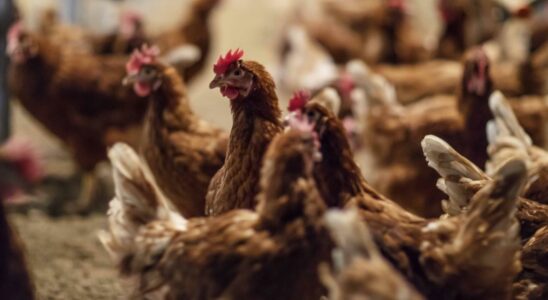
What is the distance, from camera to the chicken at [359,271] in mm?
2400

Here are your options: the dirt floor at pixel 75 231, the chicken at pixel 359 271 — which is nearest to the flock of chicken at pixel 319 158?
the chicken at pixel 359 271

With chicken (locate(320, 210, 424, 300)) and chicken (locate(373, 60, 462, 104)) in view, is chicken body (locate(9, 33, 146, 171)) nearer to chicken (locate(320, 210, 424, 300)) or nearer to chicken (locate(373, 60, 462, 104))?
chicken (locate(373, 60, 462, 104))

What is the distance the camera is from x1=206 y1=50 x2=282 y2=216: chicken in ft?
11.3

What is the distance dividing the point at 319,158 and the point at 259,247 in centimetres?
36

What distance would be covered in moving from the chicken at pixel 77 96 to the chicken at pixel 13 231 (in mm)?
2992

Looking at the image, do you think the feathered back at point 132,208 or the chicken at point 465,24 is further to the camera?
the chicken at point 465,24

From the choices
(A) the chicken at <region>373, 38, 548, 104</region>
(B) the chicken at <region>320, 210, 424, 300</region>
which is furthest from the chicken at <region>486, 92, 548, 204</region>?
(A) the chicken at <region>373, 38, 548, 104</region>

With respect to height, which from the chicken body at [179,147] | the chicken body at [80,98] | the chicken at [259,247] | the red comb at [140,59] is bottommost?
the chicken at [259,247]

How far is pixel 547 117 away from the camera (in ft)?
19.5

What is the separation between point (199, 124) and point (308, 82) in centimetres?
318

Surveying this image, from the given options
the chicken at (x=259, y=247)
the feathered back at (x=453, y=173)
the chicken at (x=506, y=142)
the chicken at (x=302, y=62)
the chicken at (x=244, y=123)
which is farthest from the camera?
the chicken at (x=302, y=62)

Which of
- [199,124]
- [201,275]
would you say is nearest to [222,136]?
[199,124]

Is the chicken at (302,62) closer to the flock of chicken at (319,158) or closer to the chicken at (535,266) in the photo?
the flock of chicken at (319,158)

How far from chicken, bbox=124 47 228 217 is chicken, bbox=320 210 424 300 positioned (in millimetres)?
1929
